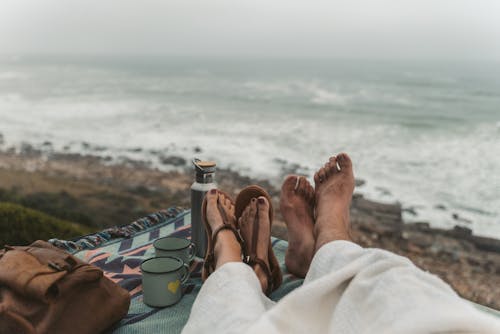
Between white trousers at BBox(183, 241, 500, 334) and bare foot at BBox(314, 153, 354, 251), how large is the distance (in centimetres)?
30

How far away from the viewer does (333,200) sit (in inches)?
57.0

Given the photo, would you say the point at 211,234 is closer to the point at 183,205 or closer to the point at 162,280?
the point at 162,280

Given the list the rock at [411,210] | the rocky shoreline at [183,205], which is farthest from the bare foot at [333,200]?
the rock at [411,210]

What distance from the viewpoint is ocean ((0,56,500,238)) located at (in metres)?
4.73

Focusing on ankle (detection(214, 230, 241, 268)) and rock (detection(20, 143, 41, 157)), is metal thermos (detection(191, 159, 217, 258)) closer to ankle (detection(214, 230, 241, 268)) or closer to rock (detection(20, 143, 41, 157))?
ankle (detection(214, 230, 241, 268))

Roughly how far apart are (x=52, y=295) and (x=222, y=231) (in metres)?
0.47

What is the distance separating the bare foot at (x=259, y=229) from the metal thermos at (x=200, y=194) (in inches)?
5.5

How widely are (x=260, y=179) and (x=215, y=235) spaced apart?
9.91 ft

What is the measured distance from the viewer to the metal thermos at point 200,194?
1.29 metres

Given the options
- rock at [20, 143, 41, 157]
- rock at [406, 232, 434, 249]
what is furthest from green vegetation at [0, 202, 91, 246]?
rock at [20, 143, 41, 157]

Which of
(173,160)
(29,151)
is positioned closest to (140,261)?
(173,160)

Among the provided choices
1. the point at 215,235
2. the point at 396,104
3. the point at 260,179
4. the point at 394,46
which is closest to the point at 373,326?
the point at 215,235

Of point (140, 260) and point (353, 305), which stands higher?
point (353, 305)

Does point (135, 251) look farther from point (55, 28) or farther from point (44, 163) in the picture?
point (55, 28)
